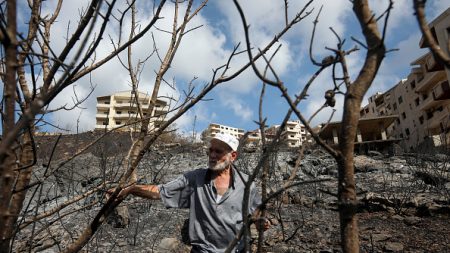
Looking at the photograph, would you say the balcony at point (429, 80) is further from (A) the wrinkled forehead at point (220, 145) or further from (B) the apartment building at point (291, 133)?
(A) the wrinkled forehead at point (220, 145)

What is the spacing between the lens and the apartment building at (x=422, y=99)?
26.7 metres

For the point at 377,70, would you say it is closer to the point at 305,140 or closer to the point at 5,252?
the point at 305,140

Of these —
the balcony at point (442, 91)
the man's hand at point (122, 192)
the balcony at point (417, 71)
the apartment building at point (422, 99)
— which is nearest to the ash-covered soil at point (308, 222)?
the man's hand at point (122, 192)

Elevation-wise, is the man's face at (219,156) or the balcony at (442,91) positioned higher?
the balcony at (442,91)

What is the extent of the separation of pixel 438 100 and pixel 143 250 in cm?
2950

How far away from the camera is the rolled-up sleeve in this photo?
256cm

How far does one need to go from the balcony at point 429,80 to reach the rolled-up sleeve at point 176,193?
101ft

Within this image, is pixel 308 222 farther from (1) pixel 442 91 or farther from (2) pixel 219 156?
(1) pixel 442 91

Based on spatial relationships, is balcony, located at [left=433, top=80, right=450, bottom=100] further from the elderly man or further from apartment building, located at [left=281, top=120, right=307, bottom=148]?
the elderly man

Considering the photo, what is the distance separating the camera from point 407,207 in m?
7.38

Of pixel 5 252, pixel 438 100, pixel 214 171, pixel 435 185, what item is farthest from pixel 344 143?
pixel 438 100

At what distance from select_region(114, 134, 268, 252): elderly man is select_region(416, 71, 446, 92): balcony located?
3069 cm

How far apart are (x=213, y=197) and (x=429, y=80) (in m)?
32.5

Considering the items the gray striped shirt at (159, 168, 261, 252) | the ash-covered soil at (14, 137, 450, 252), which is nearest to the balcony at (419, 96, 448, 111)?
the ash-covered soil at (14, 137, 450, 252)
